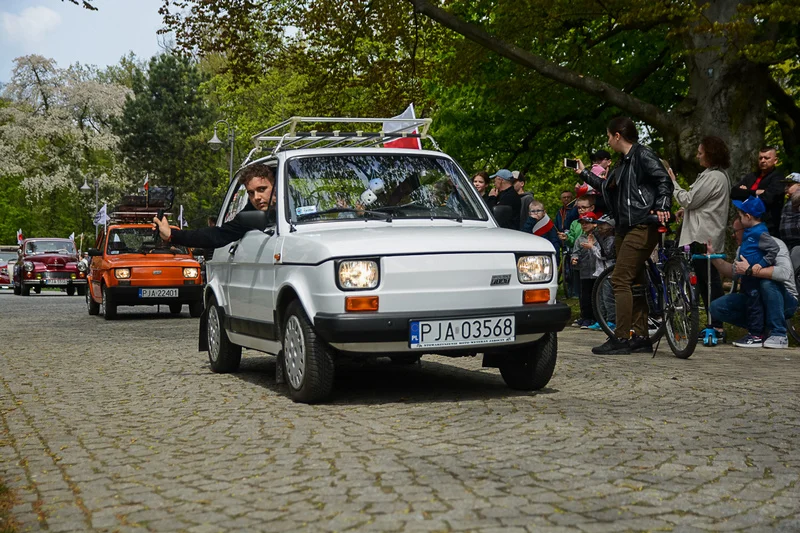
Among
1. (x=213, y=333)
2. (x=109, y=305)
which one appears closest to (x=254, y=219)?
(x=213, y=333)

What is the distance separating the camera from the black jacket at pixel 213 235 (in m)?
8.77

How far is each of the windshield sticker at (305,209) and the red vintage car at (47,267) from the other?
28.7 metres

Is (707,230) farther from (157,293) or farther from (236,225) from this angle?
(157,293)

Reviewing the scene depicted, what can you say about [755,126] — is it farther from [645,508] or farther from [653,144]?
[645,508]

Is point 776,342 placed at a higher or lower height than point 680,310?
lower

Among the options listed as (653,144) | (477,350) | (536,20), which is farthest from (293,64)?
(477,350)

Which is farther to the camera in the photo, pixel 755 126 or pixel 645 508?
pixel 755 126

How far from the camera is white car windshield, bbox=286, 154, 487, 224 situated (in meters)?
7.99

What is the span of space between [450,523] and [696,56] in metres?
15.1

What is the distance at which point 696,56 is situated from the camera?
17.7 meters

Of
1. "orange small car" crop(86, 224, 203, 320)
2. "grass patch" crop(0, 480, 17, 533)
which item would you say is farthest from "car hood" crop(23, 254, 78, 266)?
"grass patch" crop(0, 480, 17, 533)

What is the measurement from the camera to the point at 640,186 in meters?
9.88

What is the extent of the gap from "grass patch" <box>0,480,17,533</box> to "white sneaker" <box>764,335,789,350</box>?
8.42 metres

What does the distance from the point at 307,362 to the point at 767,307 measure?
19.8 feet
